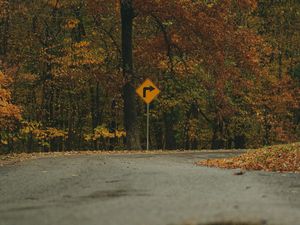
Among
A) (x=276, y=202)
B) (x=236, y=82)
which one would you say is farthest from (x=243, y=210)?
(x=236, y=82)

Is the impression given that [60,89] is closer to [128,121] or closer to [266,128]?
[128,121]

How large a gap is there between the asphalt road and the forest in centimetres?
1430

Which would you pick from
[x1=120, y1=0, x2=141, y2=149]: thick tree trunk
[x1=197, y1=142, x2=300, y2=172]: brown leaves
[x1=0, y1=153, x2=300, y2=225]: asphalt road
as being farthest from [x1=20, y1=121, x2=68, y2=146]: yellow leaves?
[x1=0, y1=153, x2=300, y2=225]: asphalt road

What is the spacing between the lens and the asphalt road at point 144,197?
276 inches

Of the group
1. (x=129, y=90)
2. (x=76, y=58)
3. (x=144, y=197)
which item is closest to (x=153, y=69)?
(x=76, y=58)

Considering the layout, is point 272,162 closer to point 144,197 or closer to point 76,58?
point 144,197

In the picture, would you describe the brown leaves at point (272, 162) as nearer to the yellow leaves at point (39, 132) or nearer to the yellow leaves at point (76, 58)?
the yellow leaves at point (76, 58)

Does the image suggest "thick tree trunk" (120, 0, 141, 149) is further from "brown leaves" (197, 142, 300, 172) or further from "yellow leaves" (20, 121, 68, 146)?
"brown leaves" (197, 142, 300, 172)

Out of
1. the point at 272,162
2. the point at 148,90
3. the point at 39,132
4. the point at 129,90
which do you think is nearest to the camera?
the point at 272,162

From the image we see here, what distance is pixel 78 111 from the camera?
139 ft

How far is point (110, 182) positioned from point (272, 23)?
3473 cm

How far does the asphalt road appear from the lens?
7.00 meters

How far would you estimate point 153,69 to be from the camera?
38281mm

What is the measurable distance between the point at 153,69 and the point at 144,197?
29612 mm
